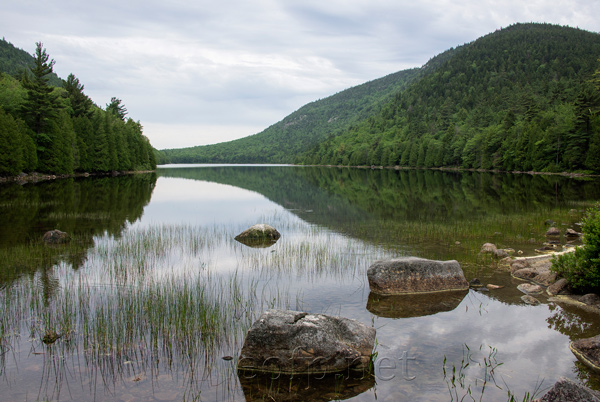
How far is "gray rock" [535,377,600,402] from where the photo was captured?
18.8 feet

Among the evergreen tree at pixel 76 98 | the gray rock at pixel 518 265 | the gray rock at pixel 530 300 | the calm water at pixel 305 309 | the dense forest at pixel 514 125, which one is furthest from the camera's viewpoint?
the evergreen tree at pixel 76 98

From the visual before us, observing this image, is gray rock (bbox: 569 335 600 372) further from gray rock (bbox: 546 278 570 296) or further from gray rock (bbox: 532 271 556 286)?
gray rock (bbox: 532 271 556 286)

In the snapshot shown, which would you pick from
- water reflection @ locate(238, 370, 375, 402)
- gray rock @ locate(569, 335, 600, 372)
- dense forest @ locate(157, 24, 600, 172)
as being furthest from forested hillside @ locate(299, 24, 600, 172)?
water reflection @ locate(238, 370, 375, 402)

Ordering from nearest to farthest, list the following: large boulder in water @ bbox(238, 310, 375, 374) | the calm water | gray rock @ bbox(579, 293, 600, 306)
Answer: the calm water, large boulder in water @ bbox(238, 310, 375, 374), gray rock @ bbox(579, 293, 600, 306)

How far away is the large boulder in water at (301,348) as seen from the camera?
784cm

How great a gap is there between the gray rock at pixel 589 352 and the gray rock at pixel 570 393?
98.5 inches

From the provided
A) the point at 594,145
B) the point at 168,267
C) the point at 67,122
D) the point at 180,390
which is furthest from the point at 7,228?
the point at 594,145

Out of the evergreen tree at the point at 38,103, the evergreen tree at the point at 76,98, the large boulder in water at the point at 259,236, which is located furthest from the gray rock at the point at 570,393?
the evergreen tree at the point at 76,98

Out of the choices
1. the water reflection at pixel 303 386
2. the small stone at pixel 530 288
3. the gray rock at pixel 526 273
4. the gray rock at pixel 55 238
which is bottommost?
the water reflection at pixel 303 386

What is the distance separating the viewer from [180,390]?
707cm

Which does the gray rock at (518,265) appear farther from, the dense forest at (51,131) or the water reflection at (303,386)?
the dense forest at (51,131)

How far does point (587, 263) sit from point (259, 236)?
1351 centimetres

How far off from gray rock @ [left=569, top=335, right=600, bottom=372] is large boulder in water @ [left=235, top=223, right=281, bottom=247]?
44.0 feet

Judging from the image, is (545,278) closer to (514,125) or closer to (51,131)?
(51,131)
